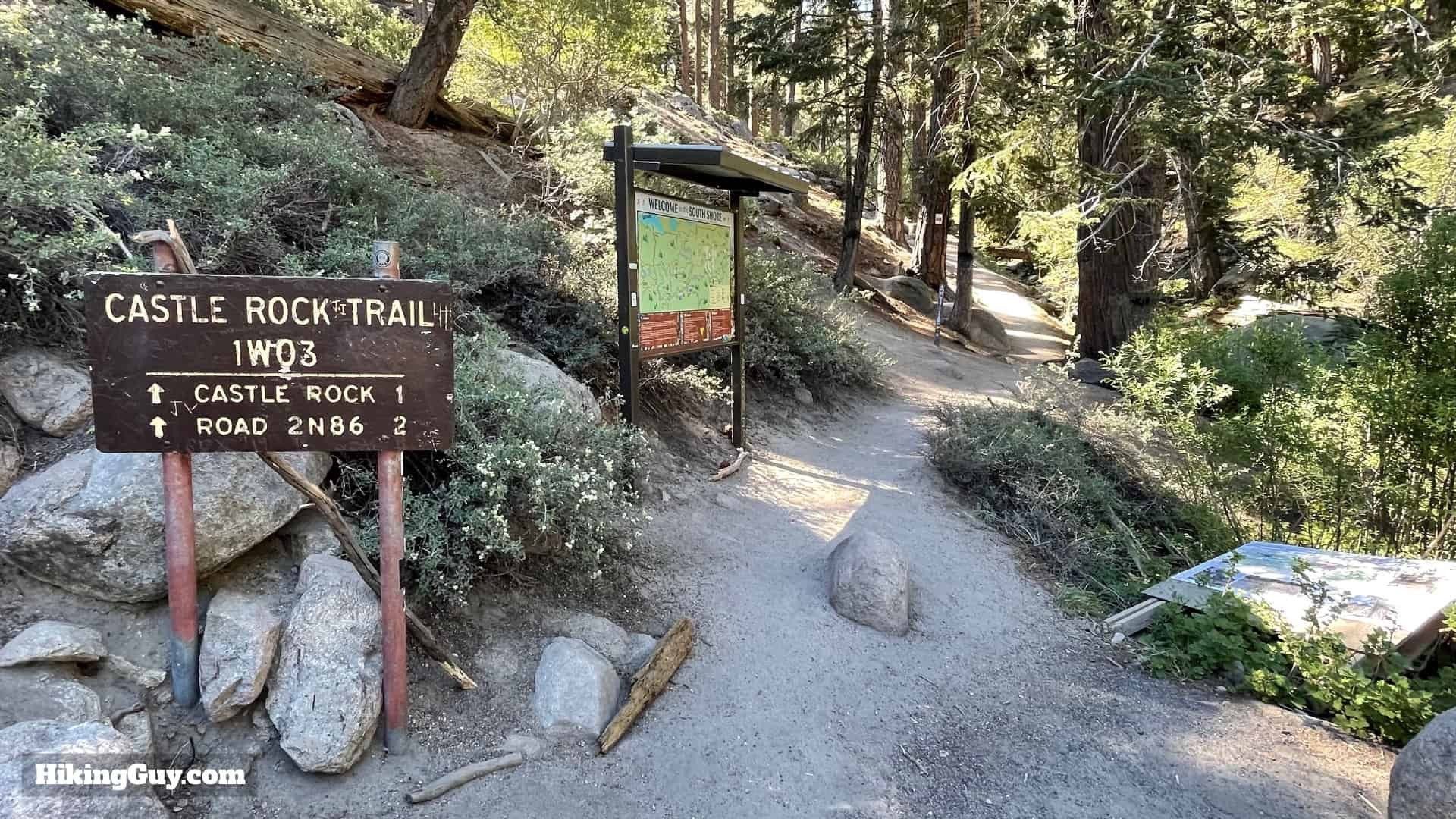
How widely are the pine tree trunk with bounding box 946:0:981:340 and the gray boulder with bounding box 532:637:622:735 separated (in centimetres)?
1163

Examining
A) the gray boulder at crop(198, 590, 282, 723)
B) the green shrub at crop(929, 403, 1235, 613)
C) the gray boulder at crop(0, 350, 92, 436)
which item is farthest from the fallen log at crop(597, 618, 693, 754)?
the green shrub at crop(929, 403, 1235, 613)

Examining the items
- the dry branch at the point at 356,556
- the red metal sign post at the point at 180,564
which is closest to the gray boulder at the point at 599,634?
the dry branch at the point at 356,556

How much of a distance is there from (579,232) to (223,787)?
619 cm

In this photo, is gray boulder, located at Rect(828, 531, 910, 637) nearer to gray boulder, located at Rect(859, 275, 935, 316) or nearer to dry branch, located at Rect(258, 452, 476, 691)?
dry branch, located at Rect(258, 452, 476, 691)

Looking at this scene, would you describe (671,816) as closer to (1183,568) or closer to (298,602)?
(298,602)

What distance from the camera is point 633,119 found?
38.4ft

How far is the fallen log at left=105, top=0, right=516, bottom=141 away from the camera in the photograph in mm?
8109

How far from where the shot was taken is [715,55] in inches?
1011

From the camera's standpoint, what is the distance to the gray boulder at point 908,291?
58.2 feet

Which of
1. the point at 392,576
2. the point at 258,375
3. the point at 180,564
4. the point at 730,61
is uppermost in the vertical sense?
the point at 730,61

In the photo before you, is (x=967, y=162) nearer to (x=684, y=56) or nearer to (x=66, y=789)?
(x=684, y=56)

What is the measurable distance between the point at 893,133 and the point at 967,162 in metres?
4.04

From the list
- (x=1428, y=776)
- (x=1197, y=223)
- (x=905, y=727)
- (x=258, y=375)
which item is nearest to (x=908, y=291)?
(x=1197, y=223)

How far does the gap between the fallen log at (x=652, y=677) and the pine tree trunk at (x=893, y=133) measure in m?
14.3
